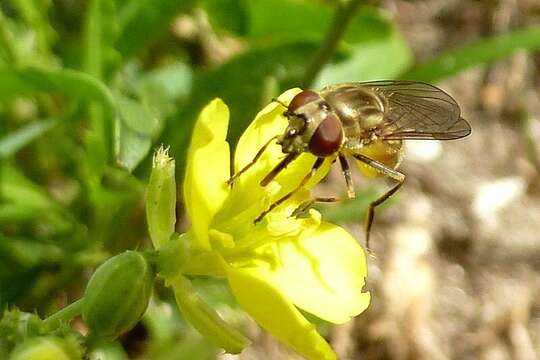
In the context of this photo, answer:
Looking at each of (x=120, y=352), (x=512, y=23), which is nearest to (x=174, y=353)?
(x=120, y=352)

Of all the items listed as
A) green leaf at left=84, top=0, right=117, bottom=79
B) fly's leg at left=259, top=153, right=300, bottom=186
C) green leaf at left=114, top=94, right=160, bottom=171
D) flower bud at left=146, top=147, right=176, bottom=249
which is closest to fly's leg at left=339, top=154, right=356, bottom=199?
fly's leg at left=259, top=153, right=300, bottom=186

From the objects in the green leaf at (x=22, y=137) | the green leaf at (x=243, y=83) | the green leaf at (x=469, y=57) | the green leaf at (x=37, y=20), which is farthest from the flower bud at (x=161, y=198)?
the green leaf at (x=469, y=57)

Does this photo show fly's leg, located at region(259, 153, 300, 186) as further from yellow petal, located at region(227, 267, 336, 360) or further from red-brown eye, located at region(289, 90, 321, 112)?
yellow petal, located at region(227, 267, 336, 360)

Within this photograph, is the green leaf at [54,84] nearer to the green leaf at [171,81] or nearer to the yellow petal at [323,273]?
the green leaf at [171,81]

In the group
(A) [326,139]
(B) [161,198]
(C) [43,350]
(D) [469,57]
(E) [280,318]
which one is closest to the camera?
(C) [43,350]

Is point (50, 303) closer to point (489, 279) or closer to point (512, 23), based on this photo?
point (489, 279)

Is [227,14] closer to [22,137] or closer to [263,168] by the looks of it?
[22,137]

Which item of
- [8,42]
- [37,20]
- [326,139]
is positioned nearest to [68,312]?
[326,139]
